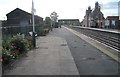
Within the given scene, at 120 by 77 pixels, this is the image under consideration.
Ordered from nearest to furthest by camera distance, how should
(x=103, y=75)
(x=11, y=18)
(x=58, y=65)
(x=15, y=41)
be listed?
(x=103, y=75), (x=58, y=65), (x=15, y=41), (x=11, y=18)

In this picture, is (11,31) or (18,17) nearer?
(11,31)

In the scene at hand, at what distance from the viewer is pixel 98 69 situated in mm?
10398

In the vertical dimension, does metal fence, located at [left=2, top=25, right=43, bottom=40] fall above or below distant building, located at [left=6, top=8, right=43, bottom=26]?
below

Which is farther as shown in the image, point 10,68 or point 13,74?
point 10,68

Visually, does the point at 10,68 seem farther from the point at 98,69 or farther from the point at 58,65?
the point at 98,69

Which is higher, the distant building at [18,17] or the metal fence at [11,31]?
the distant building at [18,17]

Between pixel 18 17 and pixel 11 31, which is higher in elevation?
pixel 18 17

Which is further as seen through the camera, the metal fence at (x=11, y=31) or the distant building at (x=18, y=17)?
the distant building at (x=18, y=17)

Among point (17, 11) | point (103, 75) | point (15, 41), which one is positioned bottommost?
point (103, 75)

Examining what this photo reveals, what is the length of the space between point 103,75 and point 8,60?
423 centimetres

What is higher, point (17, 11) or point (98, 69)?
point (17, 11)

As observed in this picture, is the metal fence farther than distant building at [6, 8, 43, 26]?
No

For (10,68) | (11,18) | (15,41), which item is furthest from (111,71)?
(11,18)

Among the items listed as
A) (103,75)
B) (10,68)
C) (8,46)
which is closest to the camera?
(103,75)
